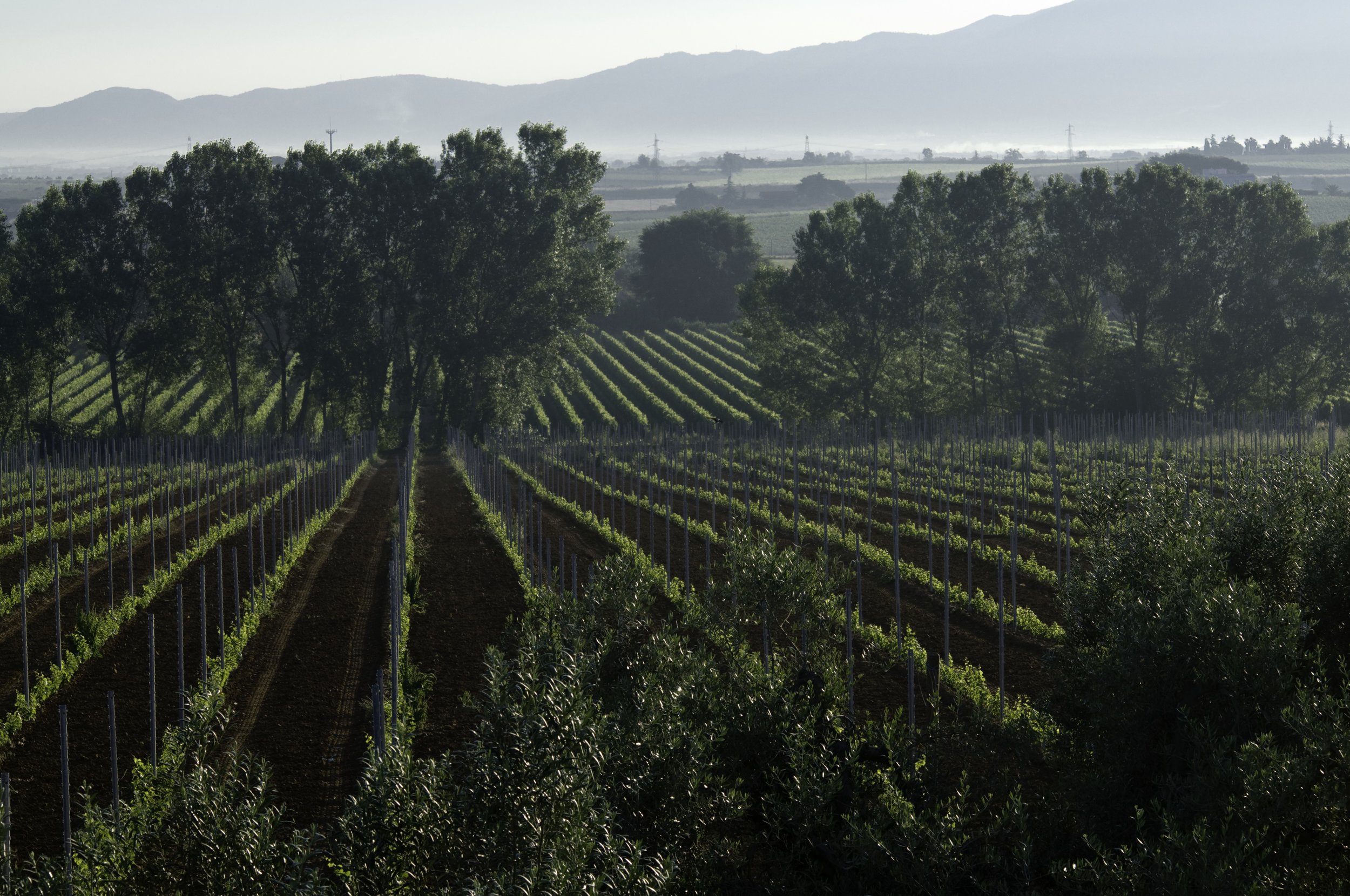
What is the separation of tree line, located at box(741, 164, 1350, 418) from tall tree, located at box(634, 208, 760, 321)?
34.7 m

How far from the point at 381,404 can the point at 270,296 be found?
21.5 feet

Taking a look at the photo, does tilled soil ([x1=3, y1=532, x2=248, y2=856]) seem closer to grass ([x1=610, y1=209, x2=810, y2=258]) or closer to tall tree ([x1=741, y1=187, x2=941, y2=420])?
tall tree ([x1=741, y1=187, x2=941, y2=420])

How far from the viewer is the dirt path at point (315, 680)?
10.7 m

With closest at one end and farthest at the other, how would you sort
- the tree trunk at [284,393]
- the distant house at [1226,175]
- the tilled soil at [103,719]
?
1. the tilled soil at [103,719]
2. the tree trunk at [284,393]
3. the distant house at [1226,175]

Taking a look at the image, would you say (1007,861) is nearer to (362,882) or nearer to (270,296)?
(362,882)

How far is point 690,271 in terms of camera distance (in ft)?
297

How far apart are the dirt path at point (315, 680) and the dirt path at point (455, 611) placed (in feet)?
2.01

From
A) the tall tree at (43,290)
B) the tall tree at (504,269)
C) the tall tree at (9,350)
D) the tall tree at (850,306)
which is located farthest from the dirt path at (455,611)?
the tall tree at (850,306)

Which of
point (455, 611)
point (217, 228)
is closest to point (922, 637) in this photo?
point (455, 611)

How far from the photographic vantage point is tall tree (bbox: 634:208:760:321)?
296 feet

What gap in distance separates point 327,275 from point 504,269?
736 centimetres

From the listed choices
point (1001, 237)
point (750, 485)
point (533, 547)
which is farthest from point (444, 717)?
point (1001, 237)

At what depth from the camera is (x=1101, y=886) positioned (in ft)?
20.9

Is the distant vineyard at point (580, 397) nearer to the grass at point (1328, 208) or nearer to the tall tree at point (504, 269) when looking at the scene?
the tall tree at point (504, 269)
